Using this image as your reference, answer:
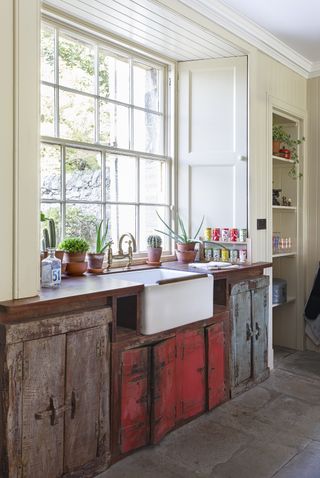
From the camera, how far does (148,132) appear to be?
3.51 metres

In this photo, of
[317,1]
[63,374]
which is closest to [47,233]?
[63,374]

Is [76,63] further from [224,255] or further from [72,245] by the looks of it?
[224,255]

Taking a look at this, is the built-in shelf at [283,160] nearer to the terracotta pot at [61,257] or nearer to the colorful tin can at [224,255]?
the colorful tin can at [224,255]

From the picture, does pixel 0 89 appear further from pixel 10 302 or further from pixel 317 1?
pixel 317 1

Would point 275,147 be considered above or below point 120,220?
above

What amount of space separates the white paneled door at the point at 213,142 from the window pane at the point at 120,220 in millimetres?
505

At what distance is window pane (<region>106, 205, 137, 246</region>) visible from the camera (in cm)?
322

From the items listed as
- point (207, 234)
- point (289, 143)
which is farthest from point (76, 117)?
point (289, 143)

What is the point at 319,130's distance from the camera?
4223mm

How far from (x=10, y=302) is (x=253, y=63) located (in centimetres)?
266

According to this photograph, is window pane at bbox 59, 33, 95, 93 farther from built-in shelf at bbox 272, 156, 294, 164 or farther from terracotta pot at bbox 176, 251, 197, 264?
built-in shelf at bbox 272, 156, 294, 164

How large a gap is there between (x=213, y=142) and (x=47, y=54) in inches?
55.8

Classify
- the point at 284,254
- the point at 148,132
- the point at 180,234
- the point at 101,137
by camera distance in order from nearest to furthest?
the point at 101,137 → the point at 148,132 → the point at 180,234 → the point at 284,254

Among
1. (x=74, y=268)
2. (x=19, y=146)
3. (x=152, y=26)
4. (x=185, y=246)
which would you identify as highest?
(x=152, y=26)
